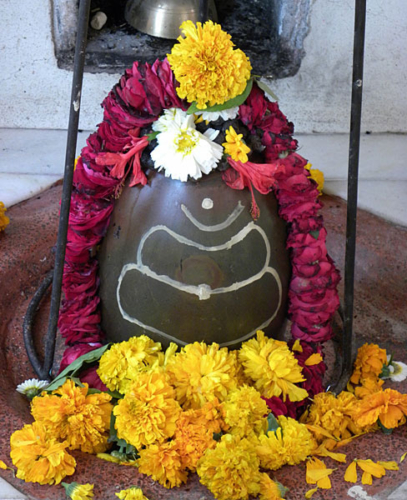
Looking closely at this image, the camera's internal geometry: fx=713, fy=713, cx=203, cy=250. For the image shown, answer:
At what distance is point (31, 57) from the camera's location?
215 centimetres

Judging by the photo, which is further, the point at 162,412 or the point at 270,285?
the point at 270,285

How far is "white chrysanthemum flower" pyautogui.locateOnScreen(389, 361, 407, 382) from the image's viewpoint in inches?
54.2

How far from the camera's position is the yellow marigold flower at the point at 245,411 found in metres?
1.11

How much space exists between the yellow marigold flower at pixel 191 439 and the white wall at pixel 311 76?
4.32ft

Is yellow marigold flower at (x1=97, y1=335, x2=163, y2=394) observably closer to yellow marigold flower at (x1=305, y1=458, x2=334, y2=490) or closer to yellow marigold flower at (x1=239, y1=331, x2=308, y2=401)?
yellow marigold flower at (x1=239, y1=331, x2=308, y2=401)

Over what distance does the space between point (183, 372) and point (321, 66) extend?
129 centimetres

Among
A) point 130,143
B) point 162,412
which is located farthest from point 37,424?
point 130,143

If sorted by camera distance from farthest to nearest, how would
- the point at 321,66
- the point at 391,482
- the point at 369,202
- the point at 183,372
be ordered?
the point at 321,66
the point at 369,202
the point at 183,372
the point at 391,482

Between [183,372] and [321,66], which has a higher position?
[321,66]

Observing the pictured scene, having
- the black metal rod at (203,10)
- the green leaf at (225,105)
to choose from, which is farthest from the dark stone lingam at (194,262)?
the black metal rod at (203,10)

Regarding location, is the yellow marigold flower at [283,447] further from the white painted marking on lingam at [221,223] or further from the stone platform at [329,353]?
the white painted marking on lingam at [221,223]

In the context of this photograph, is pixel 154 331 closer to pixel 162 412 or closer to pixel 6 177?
pixel 162 412

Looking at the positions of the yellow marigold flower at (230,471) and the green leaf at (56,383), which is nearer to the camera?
the yellow marigold flower at (230,471)

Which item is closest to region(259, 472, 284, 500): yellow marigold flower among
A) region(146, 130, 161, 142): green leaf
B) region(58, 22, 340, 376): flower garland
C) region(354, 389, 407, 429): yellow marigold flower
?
region(354, 389, 407, 429): yellow marigold flower
